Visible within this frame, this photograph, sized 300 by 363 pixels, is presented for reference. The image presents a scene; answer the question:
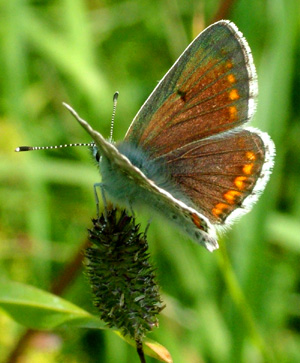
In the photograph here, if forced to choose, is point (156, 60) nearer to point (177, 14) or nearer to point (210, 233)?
point (177, 14)

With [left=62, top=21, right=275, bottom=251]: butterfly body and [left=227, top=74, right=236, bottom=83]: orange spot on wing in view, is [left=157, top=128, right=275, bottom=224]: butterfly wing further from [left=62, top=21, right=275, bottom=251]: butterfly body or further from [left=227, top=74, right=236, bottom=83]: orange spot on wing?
[left=227, top=74, right=236, bottom=83]: orange spot on wing

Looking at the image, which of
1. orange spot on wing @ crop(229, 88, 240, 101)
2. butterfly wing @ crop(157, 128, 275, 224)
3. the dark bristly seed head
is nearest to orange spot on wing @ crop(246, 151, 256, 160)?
butterfly wing @ crop(157, 128, 275, 224)

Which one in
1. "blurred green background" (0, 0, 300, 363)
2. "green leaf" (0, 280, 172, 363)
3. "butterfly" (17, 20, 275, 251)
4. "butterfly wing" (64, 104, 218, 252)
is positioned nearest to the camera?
"butterfly wing" (64, 104, 218, 252)

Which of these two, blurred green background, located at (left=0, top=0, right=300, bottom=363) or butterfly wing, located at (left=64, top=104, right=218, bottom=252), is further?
blurred green background, located at (left=0, top=0, right=300, bottom=363)

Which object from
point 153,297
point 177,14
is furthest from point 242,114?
point 177,14

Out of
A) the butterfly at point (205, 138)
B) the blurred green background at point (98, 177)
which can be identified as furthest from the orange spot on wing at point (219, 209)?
the blurred green background at point (98, 177)

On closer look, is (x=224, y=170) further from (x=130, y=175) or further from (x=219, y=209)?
(x=130, y=175)

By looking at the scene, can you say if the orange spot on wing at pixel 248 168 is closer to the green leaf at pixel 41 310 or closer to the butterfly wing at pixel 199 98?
the butterfly wing at pixel 199 98
